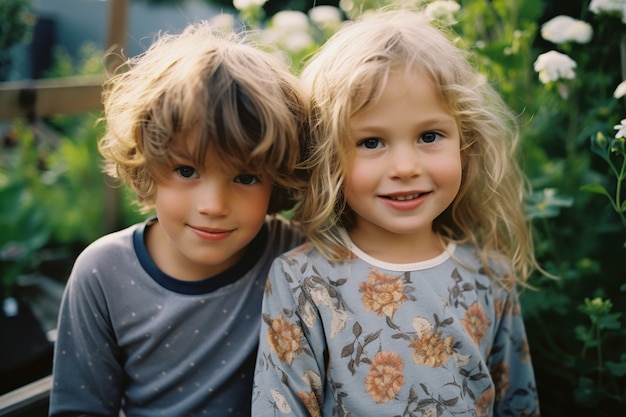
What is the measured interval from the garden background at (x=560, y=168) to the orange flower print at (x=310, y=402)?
730 millimetres

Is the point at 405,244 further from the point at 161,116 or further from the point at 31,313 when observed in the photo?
the point at 31,313

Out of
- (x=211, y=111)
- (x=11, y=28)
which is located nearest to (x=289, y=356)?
(x=211, y=111)

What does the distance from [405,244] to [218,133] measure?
0.51 m

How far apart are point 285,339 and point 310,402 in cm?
14

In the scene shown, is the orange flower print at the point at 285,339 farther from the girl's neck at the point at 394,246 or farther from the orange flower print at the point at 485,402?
the orange flower print at the point at 485,402

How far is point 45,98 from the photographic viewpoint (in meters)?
2.09

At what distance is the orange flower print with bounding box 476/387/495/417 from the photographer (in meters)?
1.35

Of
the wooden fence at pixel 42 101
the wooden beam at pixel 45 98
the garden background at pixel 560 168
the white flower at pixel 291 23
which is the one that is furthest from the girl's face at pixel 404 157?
the wooden beam at pixel 45 98

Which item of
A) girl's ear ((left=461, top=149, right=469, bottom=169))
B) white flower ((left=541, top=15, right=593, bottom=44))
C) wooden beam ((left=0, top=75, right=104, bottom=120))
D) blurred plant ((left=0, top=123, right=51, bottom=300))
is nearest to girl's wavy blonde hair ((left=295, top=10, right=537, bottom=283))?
girl's ear ((left=461, top=149, right=469, bottom=169))

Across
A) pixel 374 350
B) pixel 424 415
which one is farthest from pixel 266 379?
pixel 424 415

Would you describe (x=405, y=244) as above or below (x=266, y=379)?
above

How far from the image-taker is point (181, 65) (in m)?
1.19

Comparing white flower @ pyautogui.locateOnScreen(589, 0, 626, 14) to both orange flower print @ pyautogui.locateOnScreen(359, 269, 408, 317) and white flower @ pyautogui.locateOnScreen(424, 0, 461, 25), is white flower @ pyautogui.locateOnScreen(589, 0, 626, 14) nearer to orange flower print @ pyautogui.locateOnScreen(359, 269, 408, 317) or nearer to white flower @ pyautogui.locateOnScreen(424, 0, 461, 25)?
white flower @ pyautogui.locateOnScreen(424, 0, 461, 25)

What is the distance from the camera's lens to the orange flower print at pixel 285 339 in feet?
4.13
